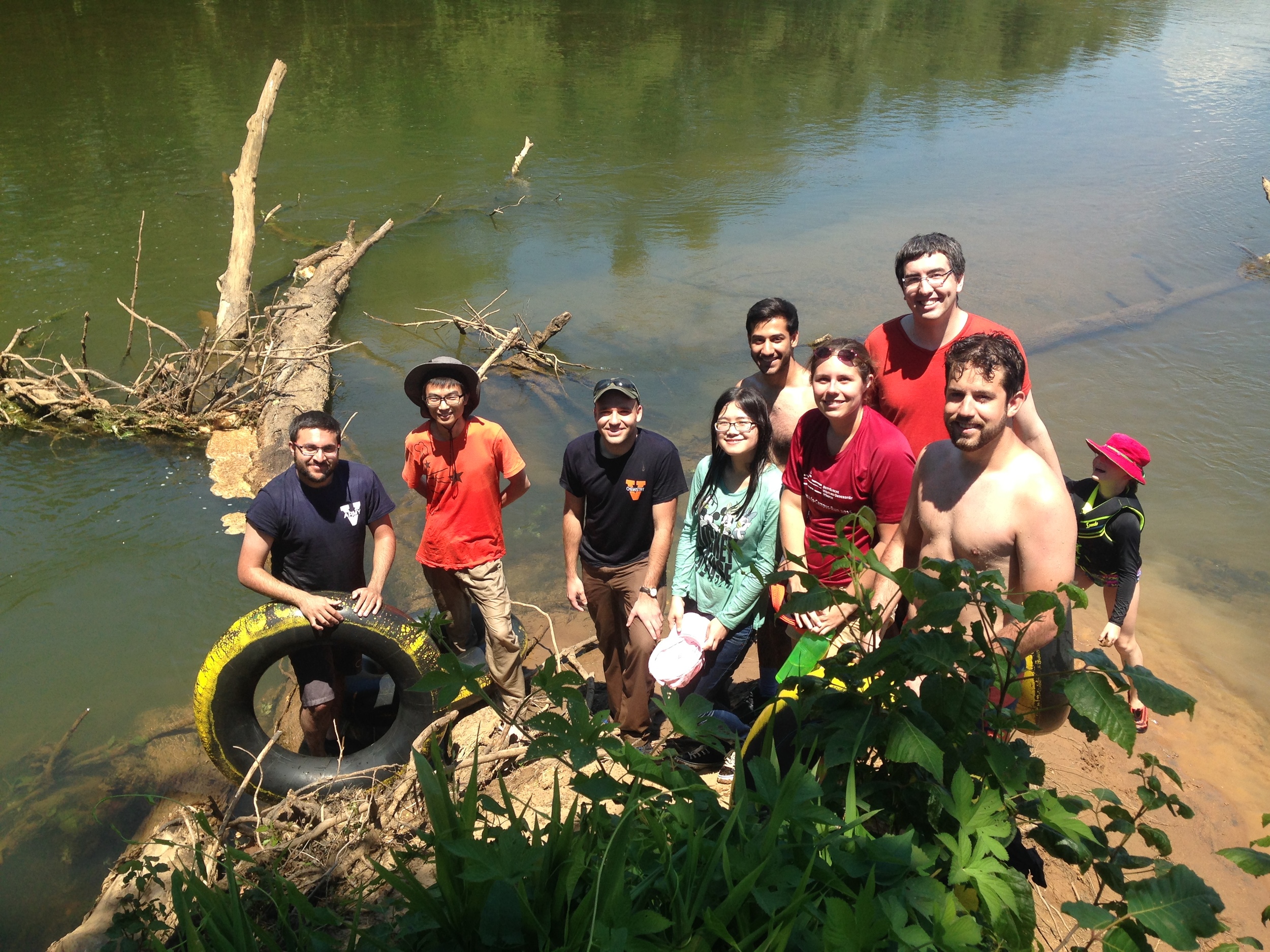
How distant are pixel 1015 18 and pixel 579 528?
100 feet

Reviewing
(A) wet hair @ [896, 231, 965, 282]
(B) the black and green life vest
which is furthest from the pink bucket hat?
(A) wet hair @ [896, 231, 965, 282]

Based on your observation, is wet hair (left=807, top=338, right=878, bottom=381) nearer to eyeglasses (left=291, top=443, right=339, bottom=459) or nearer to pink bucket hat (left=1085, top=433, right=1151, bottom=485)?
pink bucket hat (left=1085, top=433, right=1151, bottom=485)

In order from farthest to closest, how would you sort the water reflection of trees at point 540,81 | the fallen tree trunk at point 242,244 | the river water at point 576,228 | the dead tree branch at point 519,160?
1. the water reflection of trees at point 540,81
2. the dead tree branch at point 519,160
3. the fallen tree trunk at point 242,244
4. the river water at point 576,228

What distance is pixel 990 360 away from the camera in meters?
2.83

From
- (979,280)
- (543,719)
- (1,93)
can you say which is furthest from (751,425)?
(1,93)

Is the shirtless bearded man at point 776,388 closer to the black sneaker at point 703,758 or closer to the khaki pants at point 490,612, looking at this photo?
the black sneaker at point 703,758

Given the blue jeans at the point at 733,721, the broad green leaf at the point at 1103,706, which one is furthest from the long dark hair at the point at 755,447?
the broad green leaf at the point at 1103,706

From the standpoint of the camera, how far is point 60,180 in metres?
13.4

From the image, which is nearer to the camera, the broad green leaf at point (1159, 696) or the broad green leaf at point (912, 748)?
the broad green leaf at point (1159, 696)

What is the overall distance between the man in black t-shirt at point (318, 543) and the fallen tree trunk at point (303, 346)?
295cm

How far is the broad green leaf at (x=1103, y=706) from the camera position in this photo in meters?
1.77

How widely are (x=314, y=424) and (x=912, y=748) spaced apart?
9.92 feet

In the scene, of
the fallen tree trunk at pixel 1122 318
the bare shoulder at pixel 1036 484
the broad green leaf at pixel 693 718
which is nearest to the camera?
the broad green leaf at pixel 693 718

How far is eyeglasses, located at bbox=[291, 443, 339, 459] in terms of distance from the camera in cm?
401
